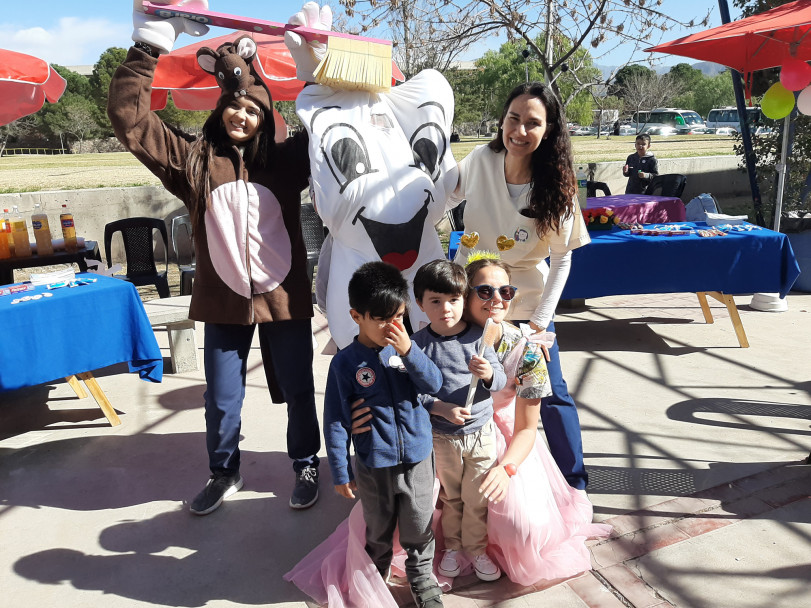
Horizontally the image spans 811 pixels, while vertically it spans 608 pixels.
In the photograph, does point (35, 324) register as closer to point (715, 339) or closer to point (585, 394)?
point (585, 394)

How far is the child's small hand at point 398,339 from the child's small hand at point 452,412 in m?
0.30

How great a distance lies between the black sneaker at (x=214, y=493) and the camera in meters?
2.83

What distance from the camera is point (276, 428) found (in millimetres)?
3721

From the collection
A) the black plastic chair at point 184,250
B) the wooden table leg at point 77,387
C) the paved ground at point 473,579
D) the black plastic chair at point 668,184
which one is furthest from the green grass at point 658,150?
the wooden table leg at point 77,387

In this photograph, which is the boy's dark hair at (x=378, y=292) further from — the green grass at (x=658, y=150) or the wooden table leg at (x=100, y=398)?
the green grass at (x=658, y=150)

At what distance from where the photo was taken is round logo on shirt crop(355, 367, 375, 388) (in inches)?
77.5

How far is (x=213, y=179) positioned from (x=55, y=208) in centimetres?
735

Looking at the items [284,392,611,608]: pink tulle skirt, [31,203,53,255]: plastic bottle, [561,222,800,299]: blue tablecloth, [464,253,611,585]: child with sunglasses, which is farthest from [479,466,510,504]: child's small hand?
[31,203,53,255]: plastic bottle

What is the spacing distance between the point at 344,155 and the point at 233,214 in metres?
0.52

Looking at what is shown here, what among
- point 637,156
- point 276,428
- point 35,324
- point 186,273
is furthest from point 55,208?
point 637,156

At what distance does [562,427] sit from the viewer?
8.73 feet

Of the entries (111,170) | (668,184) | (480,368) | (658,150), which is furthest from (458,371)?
(658,150)

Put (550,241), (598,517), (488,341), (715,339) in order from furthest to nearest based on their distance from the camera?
(715,339) < (598,517) < (550,241) < (488,341)

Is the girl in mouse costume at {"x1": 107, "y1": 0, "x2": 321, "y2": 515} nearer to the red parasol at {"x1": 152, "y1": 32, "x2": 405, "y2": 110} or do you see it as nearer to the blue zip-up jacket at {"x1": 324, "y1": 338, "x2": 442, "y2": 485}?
the blue zip-up jacket at {"x1": 324, "y1": 338, "x2": 442, "y2": 485}
